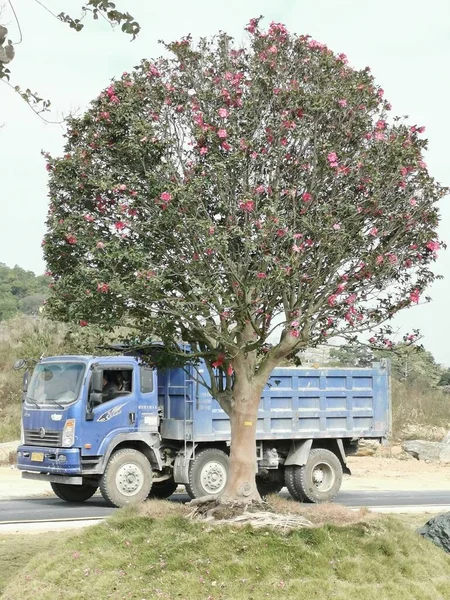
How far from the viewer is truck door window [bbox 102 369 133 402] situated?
1617 centimetres

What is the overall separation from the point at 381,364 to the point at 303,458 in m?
2.71

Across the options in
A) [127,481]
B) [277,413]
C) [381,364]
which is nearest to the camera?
[127,481]

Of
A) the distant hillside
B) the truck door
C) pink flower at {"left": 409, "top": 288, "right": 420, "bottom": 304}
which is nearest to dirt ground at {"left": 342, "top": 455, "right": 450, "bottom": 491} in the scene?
the truck door

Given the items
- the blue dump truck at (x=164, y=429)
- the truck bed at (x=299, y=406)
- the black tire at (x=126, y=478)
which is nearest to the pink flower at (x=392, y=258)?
the blue dump truck at (x=164, y=429)

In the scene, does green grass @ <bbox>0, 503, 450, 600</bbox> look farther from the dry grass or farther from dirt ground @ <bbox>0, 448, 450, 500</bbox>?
the dry grass

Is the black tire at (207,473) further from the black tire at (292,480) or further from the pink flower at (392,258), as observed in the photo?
the pink flower at (392,258)

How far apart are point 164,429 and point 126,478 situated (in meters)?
1.18

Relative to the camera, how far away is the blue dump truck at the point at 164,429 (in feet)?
51.9

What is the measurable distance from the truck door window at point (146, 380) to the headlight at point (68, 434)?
1422 millimetres

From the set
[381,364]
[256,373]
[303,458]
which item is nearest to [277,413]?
[303,458]

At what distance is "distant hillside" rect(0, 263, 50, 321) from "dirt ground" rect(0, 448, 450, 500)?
1724 inches

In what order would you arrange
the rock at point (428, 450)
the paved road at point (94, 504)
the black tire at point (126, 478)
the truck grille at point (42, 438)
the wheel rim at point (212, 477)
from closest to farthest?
1. the paved road at point (94, 504)
2. the truck grille at point (42, 438)
3. the black tire at point (126, 478)
4. the wheel rim at point (212, 477)
5. the rock at point (428, 450)

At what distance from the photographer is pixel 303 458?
17703 millimetres

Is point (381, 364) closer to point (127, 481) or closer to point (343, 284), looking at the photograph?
point (127, 481)
